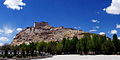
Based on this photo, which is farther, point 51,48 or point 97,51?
point 51,48

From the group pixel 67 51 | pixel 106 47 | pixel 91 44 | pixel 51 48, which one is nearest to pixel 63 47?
pixel 67 51

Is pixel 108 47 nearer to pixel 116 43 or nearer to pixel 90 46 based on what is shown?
pixel 116 43

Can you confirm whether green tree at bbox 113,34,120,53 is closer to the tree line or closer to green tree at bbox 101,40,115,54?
the tree line

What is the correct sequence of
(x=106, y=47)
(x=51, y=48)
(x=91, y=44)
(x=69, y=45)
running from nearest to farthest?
(x=106, y=47), (x=91, y=44), (x=69, y=45), (x=51, y=48)

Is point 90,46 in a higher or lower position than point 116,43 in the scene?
lower

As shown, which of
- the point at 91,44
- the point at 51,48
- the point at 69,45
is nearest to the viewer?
the point at 91,44

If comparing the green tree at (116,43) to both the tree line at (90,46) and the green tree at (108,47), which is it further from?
the green tree at (108,47)

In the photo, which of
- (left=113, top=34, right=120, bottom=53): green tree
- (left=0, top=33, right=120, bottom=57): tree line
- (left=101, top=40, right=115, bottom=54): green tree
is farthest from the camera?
(left=113, top=34, right=120, bottom=53): green tree

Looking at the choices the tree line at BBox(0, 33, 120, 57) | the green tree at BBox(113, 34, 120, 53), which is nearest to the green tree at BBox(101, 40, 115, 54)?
the tree line at BBox(0, 33, 120, 57)

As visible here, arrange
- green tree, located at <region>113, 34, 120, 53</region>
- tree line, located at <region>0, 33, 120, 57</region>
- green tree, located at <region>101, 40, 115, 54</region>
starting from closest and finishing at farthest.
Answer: green tree, located at <region>101, 40, 115, 54</region> < tree line, located at <region>0, 33, 120, 57</region> < green tree, located at <region>113, 34, 120, 53</region>

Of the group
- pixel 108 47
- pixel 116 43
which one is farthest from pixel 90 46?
pixel 116 43

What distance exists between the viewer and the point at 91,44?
285ft

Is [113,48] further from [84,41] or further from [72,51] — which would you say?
[72,51]

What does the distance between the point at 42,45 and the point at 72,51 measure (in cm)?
2461
